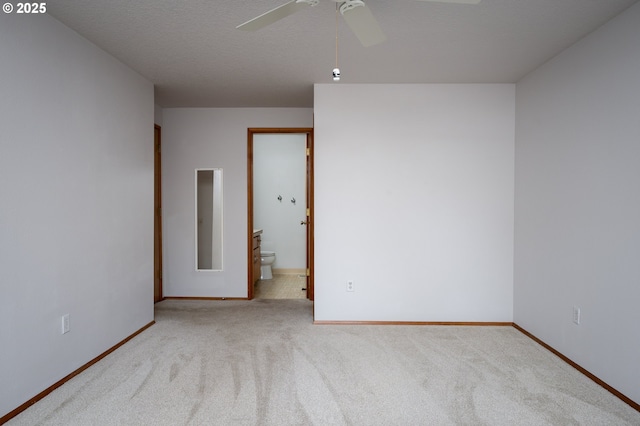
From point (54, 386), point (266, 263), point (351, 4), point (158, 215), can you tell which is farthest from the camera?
point (266, 263)

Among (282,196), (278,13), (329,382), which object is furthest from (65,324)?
(282,196)

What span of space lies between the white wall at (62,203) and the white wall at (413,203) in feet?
5.97

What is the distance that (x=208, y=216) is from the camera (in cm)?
491

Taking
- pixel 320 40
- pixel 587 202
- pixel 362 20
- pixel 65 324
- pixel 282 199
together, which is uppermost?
pixel 320 40

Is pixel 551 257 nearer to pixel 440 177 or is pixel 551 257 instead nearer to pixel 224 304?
pixel 440 177

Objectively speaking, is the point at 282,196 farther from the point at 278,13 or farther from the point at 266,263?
the point at 278,13

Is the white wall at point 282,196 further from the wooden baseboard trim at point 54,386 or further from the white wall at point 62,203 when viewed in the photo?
the wooden baseboard trim at point 54,386

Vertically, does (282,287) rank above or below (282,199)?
below

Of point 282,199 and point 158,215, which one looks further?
point 282,199

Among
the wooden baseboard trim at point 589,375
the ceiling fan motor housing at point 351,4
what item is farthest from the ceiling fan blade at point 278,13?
the wooden baseboard trim at point 589,375

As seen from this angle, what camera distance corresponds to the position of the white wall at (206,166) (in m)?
4.86

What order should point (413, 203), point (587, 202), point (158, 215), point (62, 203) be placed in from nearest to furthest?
1. point (62, 203)
2. point (587, 202)
3. point (413, 203)
4. point (158, 215)

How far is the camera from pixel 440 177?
3.88 metres

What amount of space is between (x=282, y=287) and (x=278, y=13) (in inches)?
173
